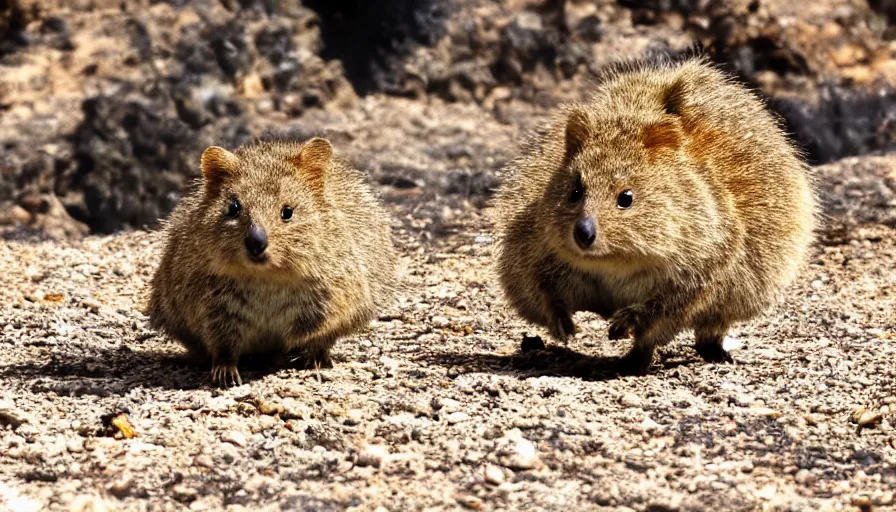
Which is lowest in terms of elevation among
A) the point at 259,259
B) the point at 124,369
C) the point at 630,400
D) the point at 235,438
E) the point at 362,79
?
the point at 124,369

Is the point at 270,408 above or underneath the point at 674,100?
underneath

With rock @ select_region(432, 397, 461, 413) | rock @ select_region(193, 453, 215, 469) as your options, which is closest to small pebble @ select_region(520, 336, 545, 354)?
rock @ select_region(432, 397, 461, 413)

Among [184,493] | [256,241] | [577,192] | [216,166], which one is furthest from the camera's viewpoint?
[216,166]

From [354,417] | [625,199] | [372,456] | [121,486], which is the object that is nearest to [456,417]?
[354,417]

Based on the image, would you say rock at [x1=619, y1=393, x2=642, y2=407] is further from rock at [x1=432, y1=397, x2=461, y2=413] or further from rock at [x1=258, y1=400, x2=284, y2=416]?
rock at [x1=258, y1=400, x2=284, y2=416]

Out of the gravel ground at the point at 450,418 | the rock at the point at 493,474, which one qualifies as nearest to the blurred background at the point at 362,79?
the gravel ground at the point at 450,418

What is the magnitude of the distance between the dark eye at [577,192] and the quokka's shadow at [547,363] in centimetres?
93

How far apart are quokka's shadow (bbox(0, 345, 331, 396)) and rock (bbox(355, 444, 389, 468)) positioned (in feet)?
4.25

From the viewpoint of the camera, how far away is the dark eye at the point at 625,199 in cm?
646

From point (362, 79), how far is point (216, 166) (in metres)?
4.97

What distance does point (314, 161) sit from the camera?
23.0ft

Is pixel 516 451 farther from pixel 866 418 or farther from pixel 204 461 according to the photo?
pixel 866 418

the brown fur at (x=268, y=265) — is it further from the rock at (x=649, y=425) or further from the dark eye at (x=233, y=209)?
the rock at (x=649, y=425)

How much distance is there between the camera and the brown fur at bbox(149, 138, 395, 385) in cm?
Answer: 667
